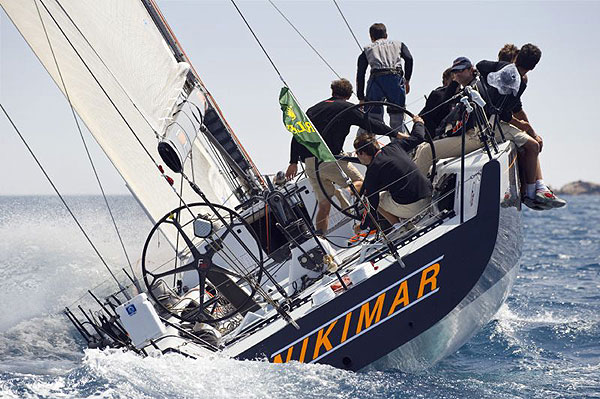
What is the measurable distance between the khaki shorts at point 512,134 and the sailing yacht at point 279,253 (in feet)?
1.00

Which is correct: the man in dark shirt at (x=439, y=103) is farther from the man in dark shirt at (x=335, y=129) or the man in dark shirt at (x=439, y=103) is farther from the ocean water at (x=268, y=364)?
the ocean water at (x=268, y=364)

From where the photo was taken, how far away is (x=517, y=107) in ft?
22.2

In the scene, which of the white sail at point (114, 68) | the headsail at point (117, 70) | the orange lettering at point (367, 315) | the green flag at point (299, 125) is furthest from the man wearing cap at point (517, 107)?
the white sail at point (114, 68)

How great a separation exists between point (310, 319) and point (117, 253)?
9.44 metres

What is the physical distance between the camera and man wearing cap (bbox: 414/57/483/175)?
21.3 ft

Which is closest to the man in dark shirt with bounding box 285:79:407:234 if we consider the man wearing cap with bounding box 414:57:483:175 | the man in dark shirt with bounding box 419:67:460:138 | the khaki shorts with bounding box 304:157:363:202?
the khaki shorts with bounding box 304:157:363:202

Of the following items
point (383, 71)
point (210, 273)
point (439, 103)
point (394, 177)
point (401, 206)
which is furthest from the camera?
point (383, 71)

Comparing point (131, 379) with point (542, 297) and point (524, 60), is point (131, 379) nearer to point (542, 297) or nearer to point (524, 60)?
point (524, 60)

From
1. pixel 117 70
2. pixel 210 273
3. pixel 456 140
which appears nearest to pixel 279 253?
pixel 210 273

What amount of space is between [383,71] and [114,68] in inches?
93.1

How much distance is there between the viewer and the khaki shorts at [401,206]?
20.3 ft

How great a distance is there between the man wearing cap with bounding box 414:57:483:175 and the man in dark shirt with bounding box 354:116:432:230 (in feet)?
1.15

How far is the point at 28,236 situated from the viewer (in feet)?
45.1

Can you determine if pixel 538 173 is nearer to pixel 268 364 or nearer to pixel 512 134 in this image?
pixel 512 134
